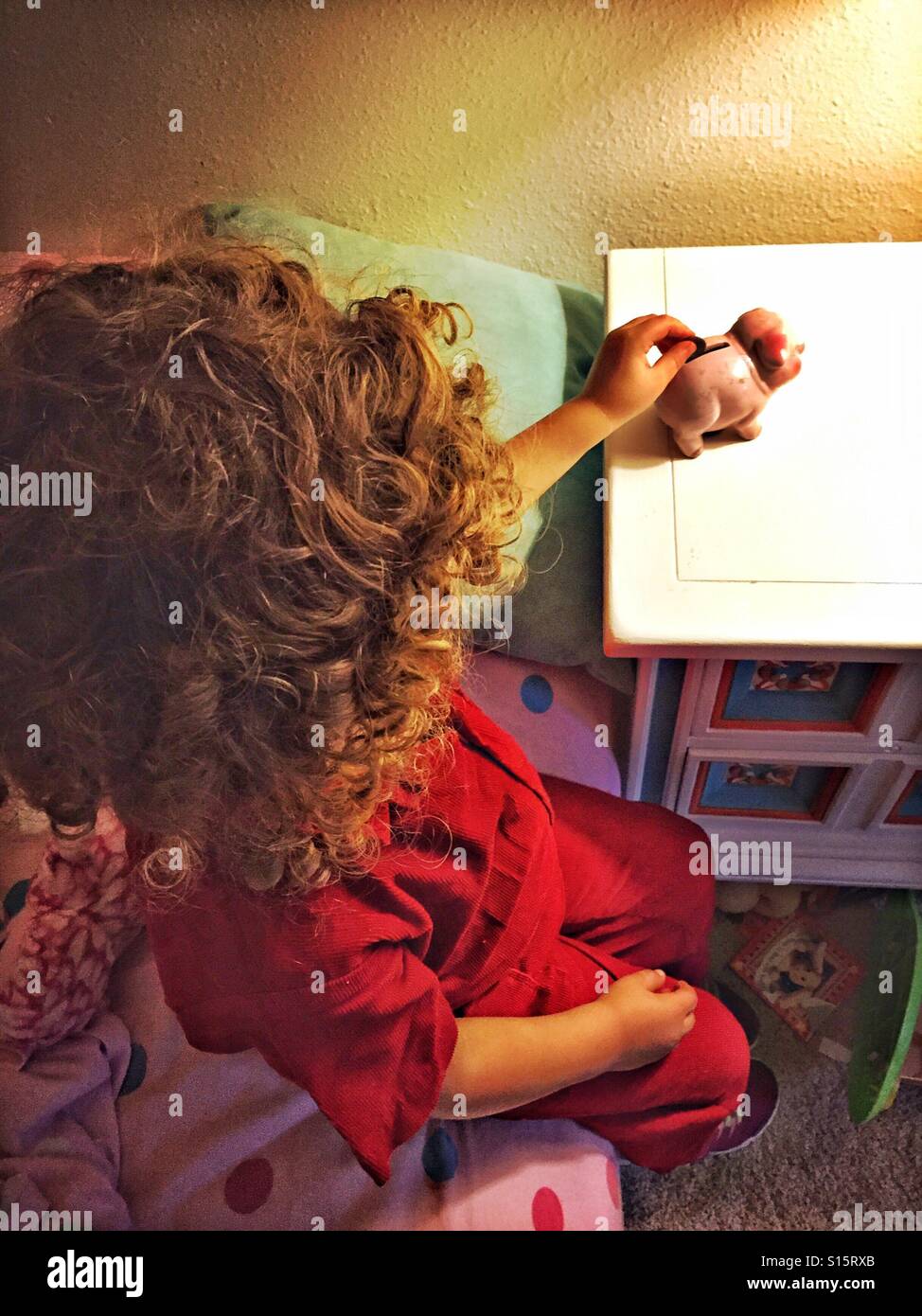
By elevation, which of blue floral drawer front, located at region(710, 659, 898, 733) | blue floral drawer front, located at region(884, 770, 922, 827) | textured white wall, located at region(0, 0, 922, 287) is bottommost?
blue floral drawer front, located at region(884, 770, 922, 827)

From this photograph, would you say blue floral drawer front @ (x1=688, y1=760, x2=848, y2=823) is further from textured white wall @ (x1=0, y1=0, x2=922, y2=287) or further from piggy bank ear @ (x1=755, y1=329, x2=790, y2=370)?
textured white wall @ (x1=0, y1=0, x2=922, y2=287)

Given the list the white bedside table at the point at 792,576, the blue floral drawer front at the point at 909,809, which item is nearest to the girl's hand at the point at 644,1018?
the white bedside table at the point at 792,576

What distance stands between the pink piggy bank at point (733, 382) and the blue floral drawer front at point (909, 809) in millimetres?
374

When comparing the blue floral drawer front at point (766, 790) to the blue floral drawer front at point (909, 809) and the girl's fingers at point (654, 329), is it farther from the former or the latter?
the girl's fingers at point (654, 329)

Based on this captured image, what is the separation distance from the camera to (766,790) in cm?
97

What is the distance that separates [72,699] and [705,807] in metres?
0.59

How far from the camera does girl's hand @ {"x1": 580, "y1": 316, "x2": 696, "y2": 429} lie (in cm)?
86

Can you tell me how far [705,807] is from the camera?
96 cm

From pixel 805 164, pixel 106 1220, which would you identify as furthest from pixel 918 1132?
pixel 805 164

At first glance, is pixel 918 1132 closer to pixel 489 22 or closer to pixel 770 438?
pixel 770 438

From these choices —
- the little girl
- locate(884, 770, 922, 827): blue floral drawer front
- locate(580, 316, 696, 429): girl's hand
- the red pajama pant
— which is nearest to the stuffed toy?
the little girl

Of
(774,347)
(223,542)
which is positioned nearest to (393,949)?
(223,542)

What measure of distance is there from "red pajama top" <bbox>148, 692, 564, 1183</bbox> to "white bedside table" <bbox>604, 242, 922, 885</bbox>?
151 millimetres
